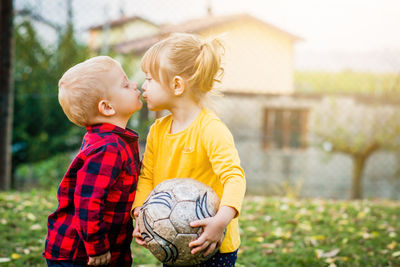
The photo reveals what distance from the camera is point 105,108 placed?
86.2 inches

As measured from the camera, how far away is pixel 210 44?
7.45 ft

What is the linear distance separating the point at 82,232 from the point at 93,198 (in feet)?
0.63

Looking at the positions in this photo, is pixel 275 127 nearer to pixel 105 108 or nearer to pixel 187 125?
pixel 187 125

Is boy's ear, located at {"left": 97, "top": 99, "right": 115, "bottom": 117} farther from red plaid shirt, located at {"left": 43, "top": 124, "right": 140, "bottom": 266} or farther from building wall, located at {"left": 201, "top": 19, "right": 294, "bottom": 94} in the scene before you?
building wall, located at {"left": 201, "top": 19, "right": 294, "bottom": 94}

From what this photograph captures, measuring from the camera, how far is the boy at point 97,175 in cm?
200

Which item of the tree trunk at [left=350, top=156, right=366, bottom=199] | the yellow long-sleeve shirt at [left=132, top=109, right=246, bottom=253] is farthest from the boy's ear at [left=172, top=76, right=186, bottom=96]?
the tree trunk at [left=350, top=156, right=366, bottom=199]

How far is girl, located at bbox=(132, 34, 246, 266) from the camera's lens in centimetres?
214

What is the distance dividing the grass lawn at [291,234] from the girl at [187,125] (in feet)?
4.57

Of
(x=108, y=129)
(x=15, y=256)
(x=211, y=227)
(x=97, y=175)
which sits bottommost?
(x=15, y=256)

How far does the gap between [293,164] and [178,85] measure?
8874mm

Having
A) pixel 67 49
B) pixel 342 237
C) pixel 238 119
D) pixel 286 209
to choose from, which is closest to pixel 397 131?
pixel 238 119

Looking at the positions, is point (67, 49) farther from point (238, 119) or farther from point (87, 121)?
point (87, 121)

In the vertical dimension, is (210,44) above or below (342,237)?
above

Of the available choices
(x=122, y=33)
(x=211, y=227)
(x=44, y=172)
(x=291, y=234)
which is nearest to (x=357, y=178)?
(x=291, y=234)
